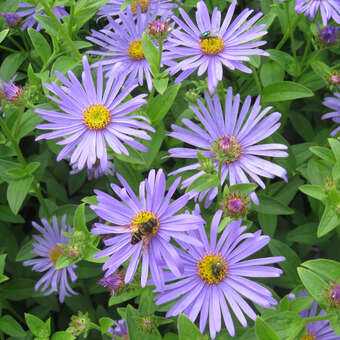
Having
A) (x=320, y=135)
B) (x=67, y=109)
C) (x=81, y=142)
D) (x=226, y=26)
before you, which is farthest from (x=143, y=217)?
(x=320, y=135)

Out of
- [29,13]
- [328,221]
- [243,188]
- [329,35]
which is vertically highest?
[29,13]

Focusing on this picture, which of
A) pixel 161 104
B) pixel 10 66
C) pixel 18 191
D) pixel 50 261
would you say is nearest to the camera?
pixel 161 104

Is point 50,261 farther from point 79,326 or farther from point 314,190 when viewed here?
point 314,190

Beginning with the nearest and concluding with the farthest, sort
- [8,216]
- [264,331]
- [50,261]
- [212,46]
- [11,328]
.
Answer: [264,331] → [212,46] → [11,328] → [8,216] → [50,261]

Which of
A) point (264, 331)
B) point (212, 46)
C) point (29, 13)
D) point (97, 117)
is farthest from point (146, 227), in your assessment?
point (29, 13)

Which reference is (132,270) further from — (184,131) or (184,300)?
(184,131)

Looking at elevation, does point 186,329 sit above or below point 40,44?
below

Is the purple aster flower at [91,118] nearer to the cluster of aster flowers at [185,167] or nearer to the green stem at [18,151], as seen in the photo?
the cluster of aster flowers at [185,167]
